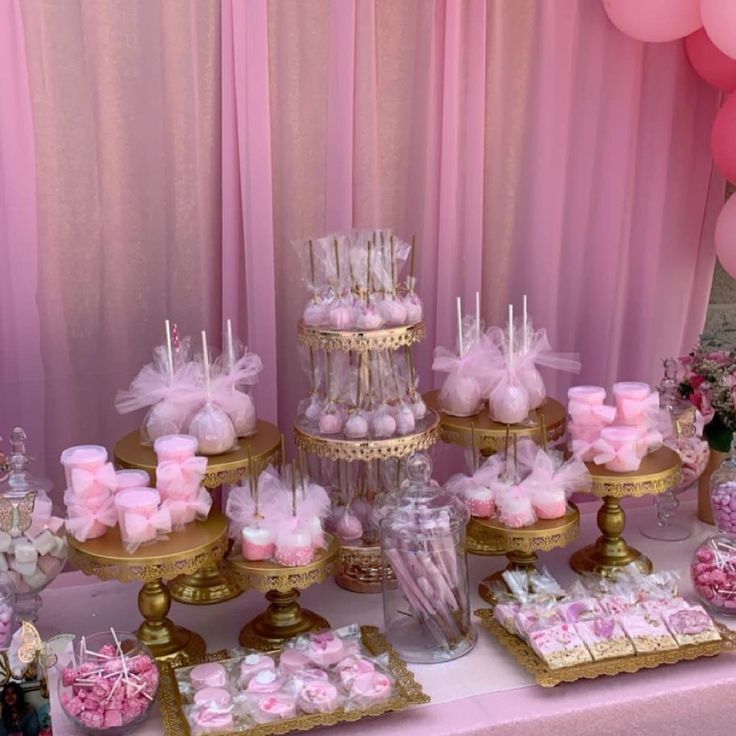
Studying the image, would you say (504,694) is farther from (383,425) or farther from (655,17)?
(655,17)

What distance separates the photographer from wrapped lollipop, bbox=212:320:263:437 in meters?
1.63

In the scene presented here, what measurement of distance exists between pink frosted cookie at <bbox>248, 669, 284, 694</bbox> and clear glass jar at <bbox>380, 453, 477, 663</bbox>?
0.22m

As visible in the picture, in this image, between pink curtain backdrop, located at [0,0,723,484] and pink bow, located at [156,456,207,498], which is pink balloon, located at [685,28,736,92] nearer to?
pink curtain backdrop, located at [0,0,723,484]

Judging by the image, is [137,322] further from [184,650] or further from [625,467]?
[625,467]

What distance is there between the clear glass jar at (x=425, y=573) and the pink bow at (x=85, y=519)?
1.38 feet

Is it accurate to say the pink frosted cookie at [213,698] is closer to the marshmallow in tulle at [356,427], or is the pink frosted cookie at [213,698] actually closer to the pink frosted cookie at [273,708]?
the pink frosted cookie at [273,708]

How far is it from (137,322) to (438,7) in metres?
0.90

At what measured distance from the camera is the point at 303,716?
4.31ft

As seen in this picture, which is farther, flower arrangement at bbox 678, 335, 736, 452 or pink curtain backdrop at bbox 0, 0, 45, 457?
flower arrangement at bbox 678, 335, 736, 452

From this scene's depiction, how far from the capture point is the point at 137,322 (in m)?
1.92

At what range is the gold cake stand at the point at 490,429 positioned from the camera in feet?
→ 5.65

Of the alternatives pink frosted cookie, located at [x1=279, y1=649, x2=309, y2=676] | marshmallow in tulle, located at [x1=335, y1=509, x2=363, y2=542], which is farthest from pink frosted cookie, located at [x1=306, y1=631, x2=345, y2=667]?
marshmallow in tulle, located at [x1=335, y1=509, x2=363, y2=542]

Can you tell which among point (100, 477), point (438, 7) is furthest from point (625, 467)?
point (438, 7)

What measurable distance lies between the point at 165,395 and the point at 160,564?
0.33 metres
